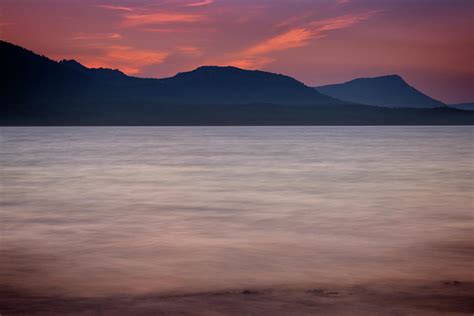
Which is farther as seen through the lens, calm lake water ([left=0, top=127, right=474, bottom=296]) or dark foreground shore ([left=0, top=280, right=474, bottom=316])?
calm lake water ([left=0, top=127, right=474, bottom=296])

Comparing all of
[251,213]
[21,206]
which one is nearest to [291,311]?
[251,213]

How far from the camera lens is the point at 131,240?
39.9 feet

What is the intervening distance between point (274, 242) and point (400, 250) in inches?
89.5

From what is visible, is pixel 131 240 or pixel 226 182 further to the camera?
pixel 226 182

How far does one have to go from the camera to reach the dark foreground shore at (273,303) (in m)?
7.31

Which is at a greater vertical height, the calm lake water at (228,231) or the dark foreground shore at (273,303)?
the dark foreground shore at (273,303)

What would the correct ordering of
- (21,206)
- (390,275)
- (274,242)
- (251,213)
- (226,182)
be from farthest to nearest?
(226,182), (21,206), (251,213), (274,242), (390,275)

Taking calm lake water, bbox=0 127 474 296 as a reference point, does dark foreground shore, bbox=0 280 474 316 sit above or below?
above

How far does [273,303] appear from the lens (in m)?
7.64

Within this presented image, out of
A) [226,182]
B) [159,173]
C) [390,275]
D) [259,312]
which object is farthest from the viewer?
[159,173]

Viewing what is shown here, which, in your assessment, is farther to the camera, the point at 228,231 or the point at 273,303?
the point at 228,231

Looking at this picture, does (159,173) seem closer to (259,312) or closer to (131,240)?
(131,240)

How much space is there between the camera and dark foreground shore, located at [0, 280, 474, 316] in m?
7.31

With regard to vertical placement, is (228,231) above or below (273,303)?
below
